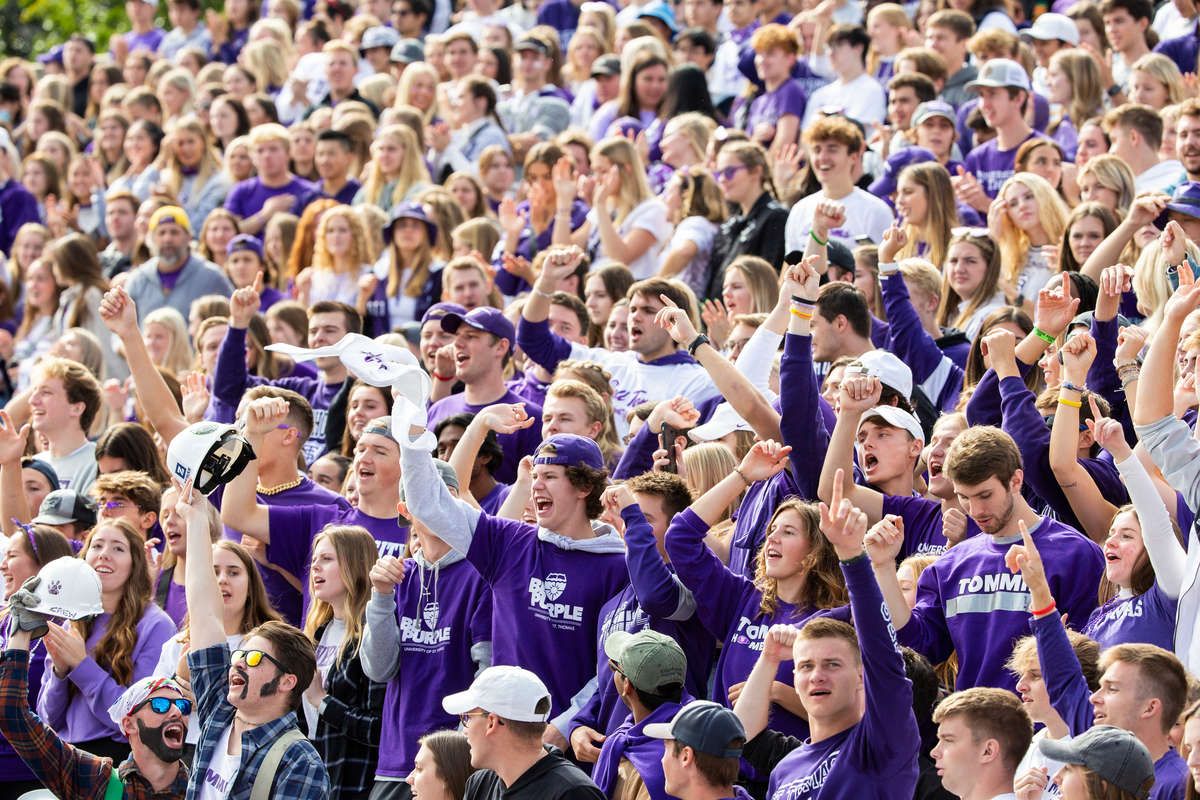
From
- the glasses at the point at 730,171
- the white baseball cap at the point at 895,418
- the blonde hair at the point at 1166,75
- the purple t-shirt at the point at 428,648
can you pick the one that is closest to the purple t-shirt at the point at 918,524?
the white baseball cap at the point at 895,418

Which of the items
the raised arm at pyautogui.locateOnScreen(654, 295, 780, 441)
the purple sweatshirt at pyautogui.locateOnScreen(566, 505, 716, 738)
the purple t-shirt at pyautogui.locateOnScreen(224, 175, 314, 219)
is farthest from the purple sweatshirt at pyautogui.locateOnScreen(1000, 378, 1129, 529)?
the purple t-shirt at pyautogui.locateOnScreen(224, 175, 314, 219)

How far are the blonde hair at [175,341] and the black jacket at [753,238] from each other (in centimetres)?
339

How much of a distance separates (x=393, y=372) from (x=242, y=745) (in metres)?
1.56

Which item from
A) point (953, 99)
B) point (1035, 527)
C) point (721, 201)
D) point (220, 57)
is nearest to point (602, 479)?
point (1035, 527)

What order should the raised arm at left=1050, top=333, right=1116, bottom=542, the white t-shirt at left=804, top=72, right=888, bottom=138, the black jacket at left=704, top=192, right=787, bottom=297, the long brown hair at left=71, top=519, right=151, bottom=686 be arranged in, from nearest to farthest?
the raised arm at left=1050, top=333, right=1116, bottom=542, the long brown hair at left=71, top=519, right=151, bottom=686, the black jacket at left=704, top=192, right=787, bottom=297, the white t-shirt at left=804, top=72, right=888, bottom=138

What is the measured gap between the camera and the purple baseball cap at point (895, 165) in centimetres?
1156

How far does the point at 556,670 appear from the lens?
24.1 feet

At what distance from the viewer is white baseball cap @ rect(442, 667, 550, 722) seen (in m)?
6.30

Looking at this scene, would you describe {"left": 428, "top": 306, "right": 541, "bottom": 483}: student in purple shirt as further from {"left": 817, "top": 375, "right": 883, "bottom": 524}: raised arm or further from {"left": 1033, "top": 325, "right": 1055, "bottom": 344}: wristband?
{"left": 1033, "top": 325, "right": 1055, "bottom": 344}: wristband

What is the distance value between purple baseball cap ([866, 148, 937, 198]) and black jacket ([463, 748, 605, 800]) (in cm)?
590

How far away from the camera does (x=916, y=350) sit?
9086mm

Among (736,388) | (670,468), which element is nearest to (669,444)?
(670,468)

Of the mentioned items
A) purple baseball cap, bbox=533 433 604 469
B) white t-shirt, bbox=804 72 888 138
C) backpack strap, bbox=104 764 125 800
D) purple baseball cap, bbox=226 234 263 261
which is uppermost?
purple baseball cap, bbox=533 433 604 469

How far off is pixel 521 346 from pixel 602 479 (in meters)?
2.26
